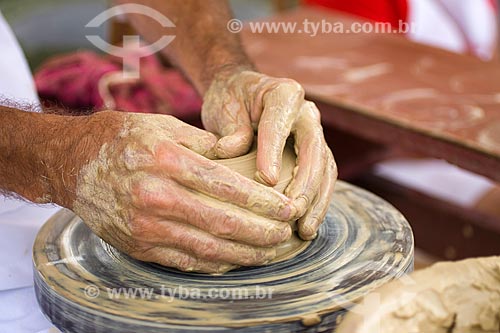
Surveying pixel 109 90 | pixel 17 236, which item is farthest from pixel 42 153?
pixel 109 90

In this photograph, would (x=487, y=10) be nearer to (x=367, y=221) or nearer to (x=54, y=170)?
(x=367, y=221)

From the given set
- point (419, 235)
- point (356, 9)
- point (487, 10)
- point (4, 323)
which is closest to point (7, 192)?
point (4, 323)

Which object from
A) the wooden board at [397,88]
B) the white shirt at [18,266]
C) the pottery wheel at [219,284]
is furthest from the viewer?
the wooden board at [397,88]

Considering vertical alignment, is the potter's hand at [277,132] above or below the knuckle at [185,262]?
above

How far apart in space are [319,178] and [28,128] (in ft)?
1.44

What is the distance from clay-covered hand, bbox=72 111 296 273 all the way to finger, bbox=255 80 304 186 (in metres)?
0.07

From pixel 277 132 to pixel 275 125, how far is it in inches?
0.7

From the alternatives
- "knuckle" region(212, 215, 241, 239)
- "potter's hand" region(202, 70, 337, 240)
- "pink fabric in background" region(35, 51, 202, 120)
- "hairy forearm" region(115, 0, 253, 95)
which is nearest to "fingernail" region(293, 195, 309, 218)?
"potter's hand" region(202, 70, 337, 240)

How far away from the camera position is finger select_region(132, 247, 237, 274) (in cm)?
106

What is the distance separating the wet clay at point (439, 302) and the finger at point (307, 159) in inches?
10.6

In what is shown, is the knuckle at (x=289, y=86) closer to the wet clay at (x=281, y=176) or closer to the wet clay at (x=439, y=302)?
the wet clay at (x=281, y=176)

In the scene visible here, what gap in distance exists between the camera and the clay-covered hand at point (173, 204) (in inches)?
39.9

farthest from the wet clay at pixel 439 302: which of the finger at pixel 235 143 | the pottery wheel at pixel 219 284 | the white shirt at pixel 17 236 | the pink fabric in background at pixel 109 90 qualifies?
the pink fabric in background at pixel 109 90

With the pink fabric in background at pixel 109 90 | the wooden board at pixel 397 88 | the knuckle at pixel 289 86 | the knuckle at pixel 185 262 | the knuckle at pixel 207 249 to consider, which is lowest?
the pink fabric in background at pixel 109 90
